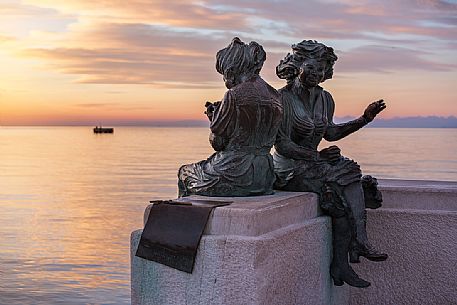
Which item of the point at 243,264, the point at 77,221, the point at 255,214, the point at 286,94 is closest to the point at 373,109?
the point at 286,94

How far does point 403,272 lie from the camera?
6.80 metres

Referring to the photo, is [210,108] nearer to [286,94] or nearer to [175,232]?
[286,94]

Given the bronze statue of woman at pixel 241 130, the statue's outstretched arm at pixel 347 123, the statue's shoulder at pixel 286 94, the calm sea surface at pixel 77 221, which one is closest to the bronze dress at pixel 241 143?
the bronze statue of woman at pixel 241 130

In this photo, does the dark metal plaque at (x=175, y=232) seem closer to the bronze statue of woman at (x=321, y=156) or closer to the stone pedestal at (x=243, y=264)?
the stone pedestal at (x=243, y=264)

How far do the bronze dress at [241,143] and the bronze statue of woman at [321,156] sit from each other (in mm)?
420

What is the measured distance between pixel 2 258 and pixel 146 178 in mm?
16099

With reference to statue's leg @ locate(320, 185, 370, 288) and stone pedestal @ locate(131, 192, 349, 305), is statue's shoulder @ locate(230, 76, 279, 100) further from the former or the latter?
statue's leg @ locate(320, 185, 370, 288)

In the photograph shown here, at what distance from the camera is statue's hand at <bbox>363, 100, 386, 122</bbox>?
6523 millimetres

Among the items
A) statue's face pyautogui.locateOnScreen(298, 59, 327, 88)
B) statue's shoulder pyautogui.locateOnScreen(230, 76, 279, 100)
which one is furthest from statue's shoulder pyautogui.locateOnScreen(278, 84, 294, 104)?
statue's shoulder pyautogui.locateOnScreen(230, 76, 279, 100)

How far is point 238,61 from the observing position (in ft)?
18.9

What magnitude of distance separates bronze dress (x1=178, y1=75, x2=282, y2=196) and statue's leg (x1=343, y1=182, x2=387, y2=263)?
641 mm

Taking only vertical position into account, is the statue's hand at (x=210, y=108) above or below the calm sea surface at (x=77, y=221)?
above

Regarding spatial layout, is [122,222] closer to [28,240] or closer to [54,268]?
[28,240]

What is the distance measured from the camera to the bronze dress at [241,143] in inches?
224
